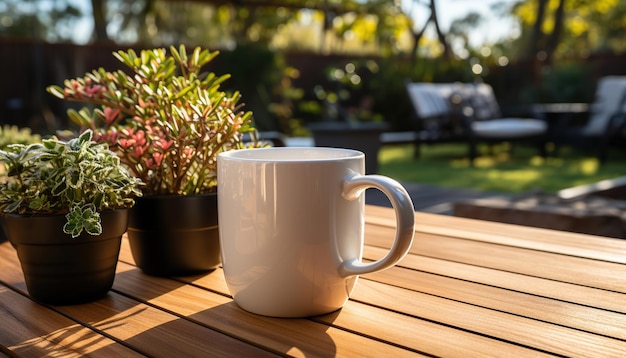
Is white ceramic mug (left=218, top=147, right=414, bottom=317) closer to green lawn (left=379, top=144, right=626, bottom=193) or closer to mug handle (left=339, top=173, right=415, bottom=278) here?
mug handle (left=339, top=173, right=415, bottom=278)

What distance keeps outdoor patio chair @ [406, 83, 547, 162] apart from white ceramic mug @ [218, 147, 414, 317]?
22.7ft

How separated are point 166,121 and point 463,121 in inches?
282

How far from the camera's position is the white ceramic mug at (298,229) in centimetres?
65

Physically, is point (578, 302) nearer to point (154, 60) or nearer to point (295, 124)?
point (154, 60)

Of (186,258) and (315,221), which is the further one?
(186,258)

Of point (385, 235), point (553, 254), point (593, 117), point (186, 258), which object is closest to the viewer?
point (186, 258)

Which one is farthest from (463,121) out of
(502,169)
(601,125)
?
(601,125)

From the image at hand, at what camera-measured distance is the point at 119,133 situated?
2.89 ft

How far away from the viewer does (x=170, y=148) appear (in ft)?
2.74

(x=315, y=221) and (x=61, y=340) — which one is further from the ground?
(x=315, y=221)

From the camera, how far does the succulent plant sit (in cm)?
72

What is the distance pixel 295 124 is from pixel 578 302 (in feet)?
31.0

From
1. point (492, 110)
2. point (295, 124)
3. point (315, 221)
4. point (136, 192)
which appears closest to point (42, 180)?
point (136, 192)

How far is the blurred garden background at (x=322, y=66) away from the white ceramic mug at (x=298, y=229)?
447cm
